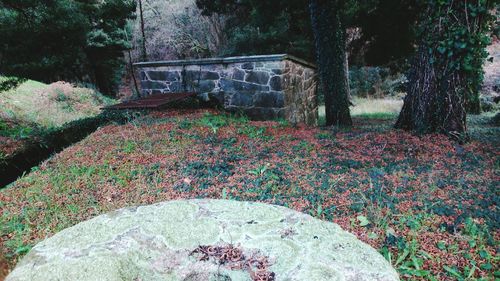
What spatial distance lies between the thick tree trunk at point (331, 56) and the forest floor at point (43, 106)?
22.1 ft

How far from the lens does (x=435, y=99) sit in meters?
4.45

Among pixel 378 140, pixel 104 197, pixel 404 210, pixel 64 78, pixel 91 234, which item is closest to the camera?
pixel 91 234

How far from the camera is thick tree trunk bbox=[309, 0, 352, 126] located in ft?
20.5

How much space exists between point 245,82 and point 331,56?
188 cm

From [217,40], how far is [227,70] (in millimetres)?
11847

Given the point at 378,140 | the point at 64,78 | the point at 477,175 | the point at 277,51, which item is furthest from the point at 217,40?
the point at 477,175

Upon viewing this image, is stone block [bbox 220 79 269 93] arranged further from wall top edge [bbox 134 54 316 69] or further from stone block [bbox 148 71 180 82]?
stone block [bbox 148 71 180 82]

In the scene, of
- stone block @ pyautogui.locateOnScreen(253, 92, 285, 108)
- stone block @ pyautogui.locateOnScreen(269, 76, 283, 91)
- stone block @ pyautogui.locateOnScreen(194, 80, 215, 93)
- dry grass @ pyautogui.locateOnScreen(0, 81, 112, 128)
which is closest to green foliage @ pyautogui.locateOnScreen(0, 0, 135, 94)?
dry grass @ pyautogui.locateOnScreen(0, 81, 112, 128)

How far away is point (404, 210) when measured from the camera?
9.21 feet

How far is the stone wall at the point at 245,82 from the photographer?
6.77 m

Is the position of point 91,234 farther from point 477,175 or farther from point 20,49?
point 20,49

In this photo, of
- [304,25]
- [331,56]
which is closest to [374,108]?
[304,25]

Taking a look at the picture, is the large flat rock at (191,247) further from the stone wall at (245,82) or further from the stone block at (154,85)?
the stone block at (154,85)

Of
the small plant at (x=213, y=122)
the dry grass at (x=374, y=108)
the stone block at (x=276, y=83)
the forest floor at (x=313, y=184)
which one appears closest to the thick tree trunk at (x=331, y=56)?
the stone block at (x=276, y=83)
